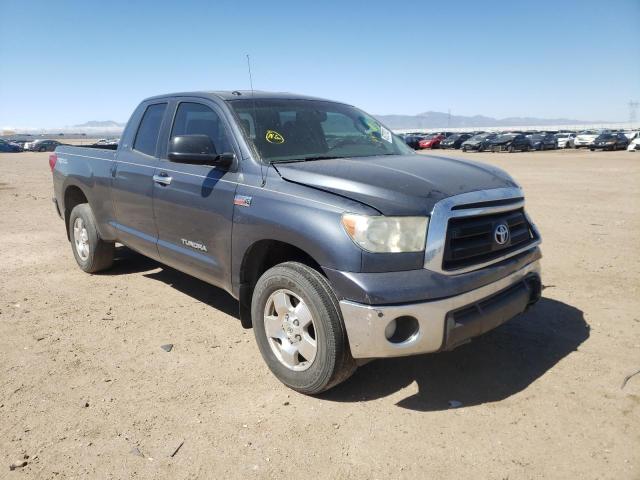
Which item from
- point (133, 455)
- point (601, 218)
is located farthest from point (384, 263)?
point (601, 218)

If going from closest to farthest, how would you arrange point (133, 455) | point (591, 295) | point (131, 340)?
1. point (133, 455)
2. point (131, 340)
3. point (591, 295)

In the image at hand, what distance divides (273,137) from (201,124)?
738 mm

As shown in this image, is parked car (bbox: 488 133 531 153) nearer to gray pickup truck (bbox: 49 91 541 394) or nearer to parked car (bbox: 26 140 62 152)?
gray pickup truck (bbox: 49 91 541 394)

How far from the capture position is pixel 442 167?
11.3ft

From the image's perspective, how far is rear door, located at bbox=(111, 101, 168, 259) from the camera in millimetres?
4492

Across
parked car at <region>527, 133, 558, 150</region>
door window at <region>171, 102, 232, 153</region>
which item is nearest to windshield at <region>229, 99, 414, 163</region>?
door window at <region>171, 102, 232, 153</region>

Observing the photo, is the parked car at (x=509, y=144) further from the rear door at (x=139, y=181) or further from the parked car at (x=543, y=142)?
the rear door at (x=139, y=181)

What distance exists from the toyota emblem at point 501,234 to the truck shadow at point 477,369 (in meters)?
0.94

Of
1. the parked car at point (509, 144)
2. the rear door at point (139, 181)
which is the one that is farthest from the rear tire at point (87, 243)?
the parked car at point (509, 144)

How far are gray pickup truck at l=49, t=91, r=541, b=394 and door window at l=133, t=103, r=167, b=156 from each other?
0.09 ft

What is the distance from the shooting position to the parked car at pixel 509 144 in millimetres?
41103

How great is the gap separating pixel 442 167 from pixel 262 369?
1879 mm

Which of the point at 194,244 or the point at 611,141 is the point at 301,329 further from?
the point at 611,141

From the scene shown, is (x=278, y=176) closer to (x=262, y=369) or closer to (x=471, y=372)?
→ (x=262, y=369)
